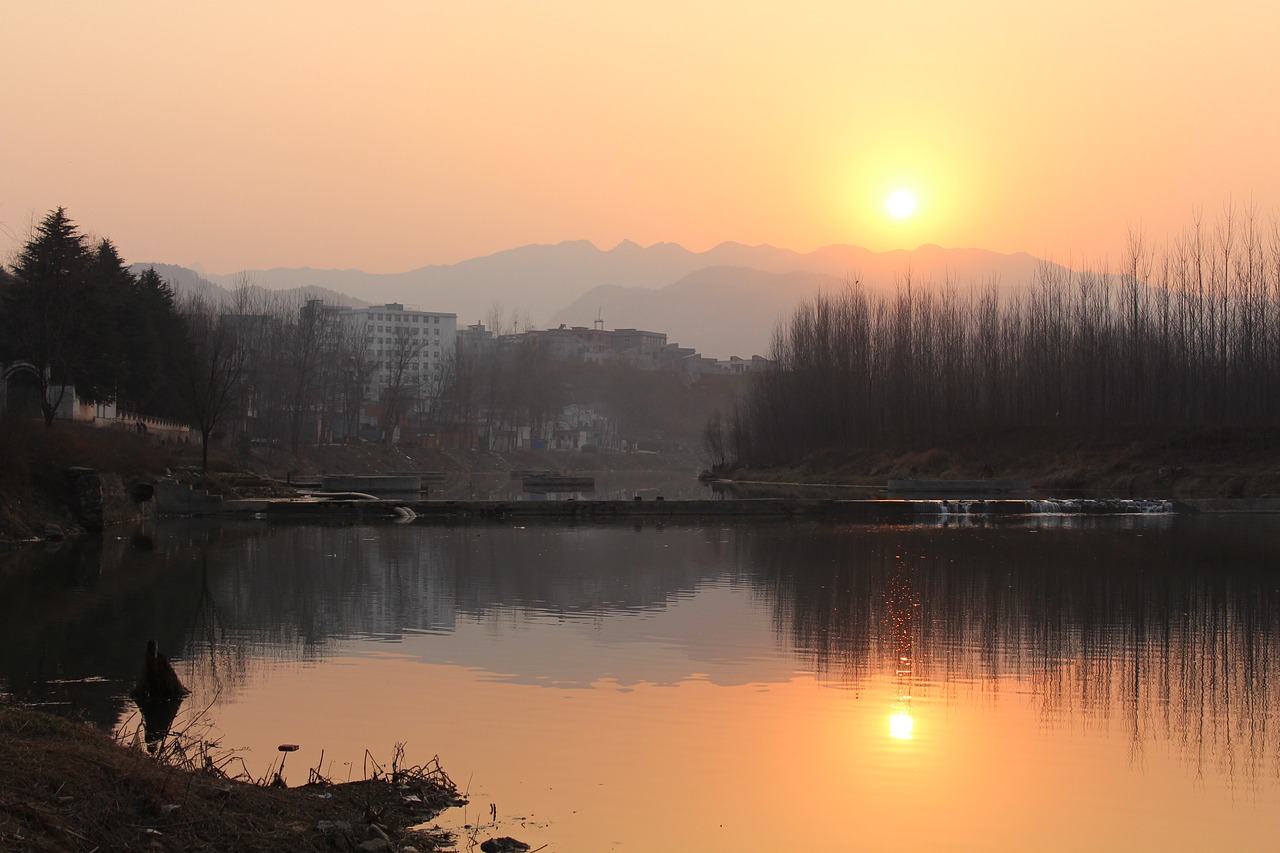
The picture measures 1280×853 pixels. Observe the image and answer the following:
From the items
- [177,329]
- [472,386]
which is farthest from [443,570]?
[472,386]

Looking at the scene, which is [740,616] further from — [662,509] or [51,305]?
[51,305]

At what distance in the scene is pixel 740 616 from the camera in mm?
15742

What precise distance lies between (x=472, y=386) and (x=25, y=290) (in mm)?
67886

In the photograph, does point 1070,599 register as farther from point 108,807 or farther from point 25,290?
point 25,290

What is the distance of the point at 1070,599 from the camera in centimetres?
1705

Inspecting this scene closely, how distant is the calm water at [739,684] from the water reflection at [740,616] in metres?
0.07

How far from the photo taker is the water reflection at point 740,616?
10.9 meters

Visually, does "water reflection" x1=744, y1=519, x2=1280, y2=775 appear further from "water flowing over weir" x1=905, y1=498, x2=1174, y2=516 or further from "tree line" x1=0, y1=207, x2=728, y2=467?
"tree line" x1=0, y1=207, x2=728, y2=467

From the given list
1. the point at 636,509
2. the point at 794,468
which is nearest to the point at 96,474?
the point at 636,509

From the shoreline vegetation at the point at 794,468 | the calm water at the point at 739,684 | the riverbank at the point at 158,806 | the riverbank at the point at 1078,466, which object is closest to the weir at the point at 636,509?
the shoreline vegetation at the point at 794,468

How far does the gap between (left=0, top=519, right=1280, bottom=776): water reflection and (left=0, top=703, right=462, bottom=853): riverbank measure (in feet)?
11.1

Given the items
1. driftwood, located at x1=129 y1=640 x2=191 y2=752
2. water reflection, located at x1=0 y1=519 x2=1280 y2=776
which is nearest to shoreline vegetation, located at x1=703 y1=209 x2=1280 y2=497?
water reflection, located at x1=0 y1=519 x2=1280 y2=776

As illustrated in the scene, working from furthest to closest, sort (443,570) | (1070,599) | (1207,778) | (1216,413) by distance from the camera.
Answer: (1216,413), (443,570), (1070,599), (1207,778)

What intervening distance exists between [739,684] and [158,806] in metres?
6.13
